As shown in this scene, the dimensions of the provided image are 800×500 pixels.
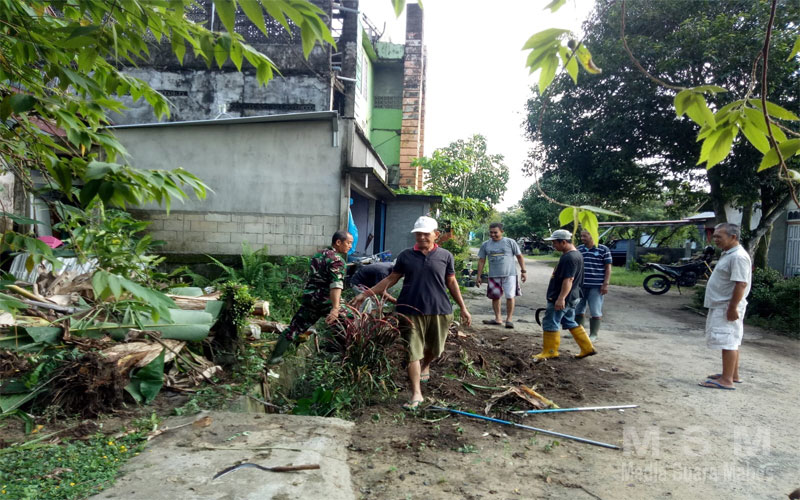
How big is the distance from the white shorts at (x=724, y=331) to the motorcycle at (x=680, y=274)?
9558 millimetres

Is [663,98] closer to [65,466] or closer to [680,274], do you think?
[680,274]

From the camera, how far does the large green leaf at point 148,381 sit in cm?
409

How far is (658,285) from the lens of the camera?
13992 millimetres

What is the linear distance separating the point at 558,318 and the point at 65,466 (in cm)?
510

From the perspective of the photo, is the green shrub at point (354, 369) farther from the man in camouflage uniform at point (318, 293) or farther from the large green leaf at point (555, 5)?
the large green leaf at point (555, 5)

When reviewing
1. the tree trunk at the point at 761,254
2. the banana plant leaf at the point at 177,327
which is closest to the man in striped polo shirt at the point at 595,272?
the banana plant leaf at the point at 177,327

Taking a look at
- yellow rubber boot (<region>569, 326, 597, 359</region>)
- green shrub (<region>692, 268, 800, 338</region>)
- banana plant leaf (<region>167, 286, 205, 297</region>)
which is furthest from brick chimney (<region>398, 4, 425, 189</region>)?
yellow rubber boot (<region>569, 326, 597, 359</region>)

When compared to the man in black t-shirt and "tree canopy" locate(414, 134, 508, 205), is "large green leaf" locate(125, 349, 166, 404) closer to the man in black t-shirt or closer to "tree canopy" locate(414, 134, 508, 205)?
the man in black t-shirt

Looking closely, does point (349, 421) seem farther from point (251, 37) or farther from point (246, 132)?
point (251, 37)

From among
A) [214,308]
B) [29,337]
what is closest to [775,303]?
[214,308]

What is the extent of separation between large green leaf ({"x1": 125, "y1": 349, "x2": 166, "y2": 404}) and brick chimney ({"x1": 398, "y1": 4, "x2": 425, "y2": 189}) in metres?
16.0

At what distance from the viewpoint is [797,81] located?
9.57 metres

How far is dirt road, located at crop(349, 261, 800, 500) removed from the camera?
10.0 feet

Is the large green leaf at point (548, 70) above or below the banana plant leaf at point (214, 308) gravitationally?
above
